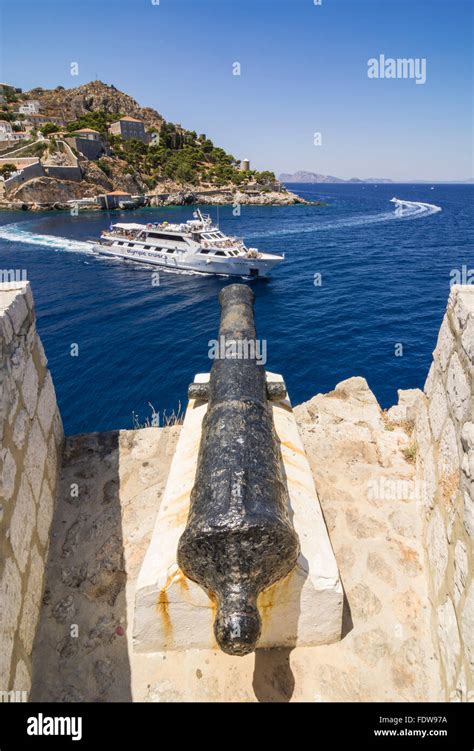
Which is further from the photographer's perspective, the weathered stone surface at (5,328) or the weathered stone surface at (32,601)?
the weathered stone surface at (5,328)

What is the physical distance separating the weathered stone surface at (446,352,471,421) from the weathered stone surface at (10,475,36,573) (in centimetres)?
392

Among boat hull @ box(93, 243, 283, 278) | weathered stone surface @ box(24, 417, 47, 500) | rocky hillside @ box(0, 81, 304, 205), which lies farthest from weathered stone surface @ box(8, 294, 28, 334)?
rocky hillside @ box(0, 81, 304, 205)

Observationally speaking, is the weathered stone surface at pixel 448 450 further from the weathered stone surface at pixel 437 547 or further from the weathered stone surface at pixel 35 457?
the weathered stone surface at pixel 35 457

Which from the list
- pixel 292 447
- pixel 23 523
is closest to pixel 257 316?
pixel 292 447

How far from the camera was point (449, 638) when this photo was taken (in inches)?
127

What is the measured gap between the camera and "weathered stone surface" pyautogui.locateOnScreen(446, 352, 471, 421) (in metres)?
3.40

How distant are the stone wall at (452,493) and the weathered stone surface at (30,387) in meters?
4.11

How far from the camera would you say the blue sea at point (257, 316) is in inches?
699

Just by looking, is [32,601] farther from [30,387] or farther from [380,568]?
[380,568]

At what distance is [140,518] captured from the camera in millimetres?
4941

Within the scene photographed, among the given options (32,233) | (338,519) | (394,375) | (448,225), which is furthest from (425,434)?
(448,225)

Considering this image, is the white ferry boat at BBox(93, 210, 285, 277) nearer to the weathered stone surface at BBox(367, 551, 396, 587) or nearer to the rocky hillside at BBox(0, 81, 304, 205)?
the weathered stone surface at BBox(367, 551, 396, 587)

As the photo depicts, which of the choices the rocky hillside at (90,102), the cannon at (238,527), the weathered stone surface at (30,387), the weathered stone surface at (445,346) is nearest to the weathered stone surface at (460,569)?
the cannon at (238,527)
